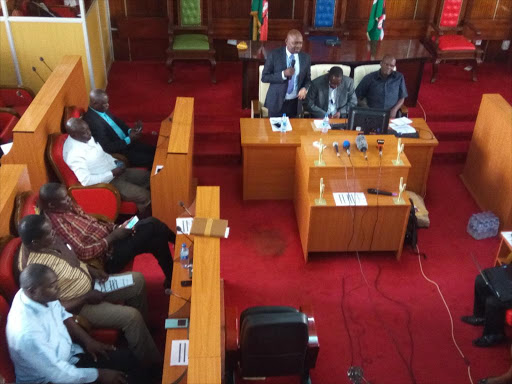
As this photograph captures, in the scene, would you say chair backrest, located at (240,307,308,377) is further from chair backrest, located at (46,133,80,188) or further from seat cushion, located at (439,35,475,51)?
seat cushion, located at (439,35,475,51)

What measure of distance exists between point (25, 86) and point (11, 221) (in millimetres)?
2653

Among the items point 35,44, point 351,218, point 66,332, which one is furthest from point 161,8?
point 66,332

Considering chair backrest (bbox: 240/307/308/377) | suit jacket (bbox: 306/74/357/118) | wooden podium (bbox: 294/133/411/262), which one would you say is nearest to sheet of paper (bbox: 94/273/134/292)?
chair backrest (bbox: 240/307/308/377)

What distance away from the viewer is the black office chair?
2821mm

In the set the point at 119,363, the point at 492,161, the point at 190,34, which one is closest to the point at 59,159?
the point at 119,363

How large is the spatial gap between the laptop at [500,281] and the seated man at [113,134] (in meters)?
3.04

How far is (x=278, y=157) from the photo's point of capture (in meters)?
5.04

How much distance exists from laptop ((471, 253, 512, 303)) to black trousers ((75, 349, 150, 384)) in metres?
2.44

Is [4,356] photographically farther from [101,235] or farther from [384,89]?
[384,89]

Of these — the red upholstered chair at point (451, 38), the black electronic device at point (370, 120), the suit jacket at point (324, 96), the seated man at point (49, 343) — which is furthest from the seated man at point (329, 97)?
the seated man at point (49, 343)

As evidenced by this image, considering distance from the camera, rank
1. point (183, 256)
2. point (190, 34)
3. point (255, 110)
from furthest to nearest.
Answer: point (190, 34) < point (255, 110) < point (183, 256)

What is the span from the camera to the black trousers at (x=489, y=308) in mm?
3695

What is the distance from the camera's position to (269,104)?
18.1 feet

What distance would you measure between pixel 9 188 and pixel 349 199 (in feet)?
8.34
